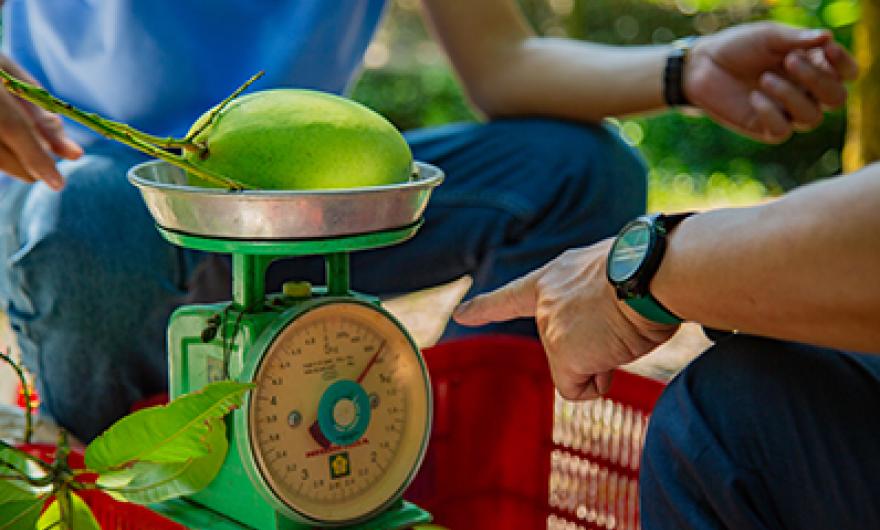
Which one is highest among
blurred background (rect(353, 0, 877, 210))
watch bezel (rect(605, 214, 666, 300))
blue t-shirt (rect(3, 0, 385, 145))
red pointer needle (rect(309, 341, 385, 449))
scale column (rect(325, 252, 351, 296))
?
blue t-shirt (rect(3, 0, 385, 145))

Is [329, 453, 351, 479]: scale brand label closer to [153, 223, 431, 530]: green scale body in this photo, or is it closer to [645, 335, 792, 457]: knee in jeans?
[153, 223, 431, 530]: green scale body

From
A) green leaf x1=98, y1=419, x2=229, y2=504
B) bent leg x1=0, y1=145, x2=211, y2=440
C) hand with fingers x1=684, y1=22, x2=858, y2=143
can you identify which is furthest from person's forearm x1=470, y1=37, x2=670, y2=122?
green leaf x1=98, y1=419, x2=229, y2=504

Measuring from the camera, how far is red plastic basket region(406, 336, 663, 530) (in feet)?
5.48

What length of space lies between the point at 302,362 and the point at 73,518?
28 cm

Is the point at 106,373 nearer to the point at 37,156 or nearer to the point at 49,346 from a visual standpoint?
the point at 49,346

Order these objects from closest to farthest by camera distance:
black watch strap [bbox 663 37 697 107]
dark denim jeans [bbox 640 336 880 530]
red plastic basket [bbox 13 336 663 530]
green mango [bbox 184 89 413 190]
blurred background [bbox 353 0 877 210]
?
dark denim jeans [bbox 640 336 880 530] < green mango [bbox 184 89 413 190] < red plastic basket [bbox 13 336 663 530] < black watch strap [bbox 663 37 697 107] < blurred background [bbox 353 0 877 210]

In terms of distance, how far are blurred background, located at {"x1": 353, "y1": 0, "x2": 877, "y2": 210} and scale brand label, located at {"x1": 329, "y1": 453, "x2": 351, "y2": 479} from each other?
4.21 m

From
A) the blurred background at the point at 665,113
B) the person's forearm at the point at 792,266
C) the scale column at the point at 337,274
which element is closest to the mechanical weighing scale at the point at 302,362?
the scale column at the point at 337,274

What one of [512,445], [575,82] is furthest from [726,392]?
[575,82]

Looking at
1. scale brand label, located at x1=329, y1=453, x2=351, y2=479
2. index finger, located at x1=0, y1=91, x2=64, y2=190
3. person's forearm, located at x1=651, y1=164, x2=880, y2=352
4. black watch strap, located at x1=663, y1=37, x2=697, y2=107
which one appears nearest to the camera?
person's forearm, located at x1=651, y1=164, x2=880, y2=352

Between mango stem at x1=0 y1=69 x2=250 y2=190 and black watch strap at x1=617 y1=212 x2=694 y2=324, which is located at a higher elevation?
mango stem at x1=0 y1=69 x2=250 y2=190

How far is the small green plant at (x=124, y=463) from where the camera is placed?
3.47 feet

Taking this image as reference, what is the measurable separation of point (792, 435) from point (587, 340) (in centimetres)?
24

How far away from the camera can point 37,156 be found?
139cm
